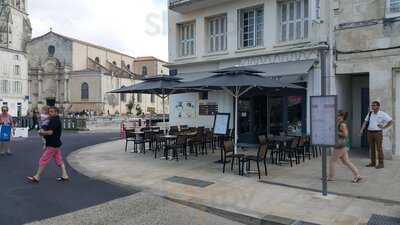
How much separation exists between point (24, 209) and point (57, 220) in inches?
37.3

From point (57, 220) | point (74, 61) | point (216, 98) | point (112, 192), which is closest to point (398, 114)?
point (216, 98)

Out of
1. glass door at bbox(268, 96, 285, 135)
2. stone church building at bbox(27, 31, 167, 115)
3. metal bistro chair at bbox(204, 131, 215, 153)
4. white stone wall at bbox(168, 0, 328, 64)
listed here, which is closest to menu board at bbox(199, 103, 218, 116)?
white stone wall at bbox(168, 0, 328, 64)

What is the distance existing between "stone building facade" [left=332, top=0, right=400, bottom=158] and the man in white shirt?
175 centimetres

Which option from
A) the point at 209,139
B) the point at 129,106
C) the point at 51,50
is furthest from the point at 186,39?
the point at 51,50

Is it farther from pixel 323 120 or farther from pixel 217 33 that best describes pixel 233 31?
pixel 323 120

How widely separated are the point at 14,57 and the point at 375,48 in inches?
2238

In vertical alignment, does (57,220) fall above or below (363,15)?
below

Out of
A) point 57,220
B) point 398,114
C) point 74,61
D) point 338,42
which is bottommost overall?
point 57,220

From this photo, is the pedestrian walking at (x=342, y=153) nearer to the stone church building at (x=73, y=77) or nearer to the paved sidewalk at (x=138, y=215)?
the paved sidewalk at (x=138, y=215)

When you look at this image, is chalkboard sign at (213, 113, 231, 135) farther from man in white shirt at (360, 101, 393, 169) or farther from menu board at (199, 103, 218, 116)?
menu board at (199, 103, 218, 116)

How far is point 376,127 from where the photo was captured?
1082 cm

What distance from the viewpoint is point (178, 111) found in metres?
19.6

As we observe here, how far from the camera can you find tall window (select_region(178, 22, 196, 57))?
19.2m

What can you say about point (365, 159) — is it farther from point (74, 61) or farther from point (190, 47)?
point (74, 61)
